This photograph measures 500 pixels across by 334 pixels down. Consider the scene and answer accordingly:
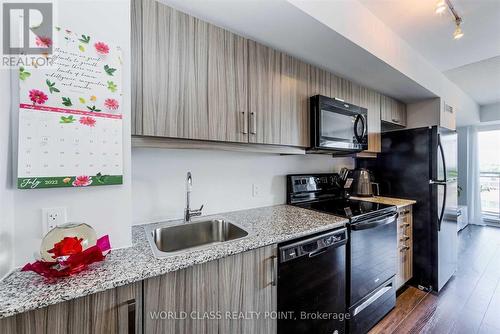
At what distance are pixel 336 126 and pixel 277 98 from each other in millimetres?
641

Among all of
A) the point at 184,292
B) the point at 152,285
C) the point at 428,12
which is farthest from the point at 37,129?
the point at 428,12

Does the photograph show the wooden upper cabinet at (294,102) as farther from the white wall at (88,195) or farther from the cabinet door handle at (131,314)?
the cabinet door handle at (131,314)

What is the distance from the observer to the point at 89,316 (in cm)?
74

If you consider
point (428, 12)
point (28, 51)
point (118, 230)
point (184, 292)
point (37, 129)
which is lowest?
point (184, 292)

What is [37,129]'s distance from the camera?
0.83 m

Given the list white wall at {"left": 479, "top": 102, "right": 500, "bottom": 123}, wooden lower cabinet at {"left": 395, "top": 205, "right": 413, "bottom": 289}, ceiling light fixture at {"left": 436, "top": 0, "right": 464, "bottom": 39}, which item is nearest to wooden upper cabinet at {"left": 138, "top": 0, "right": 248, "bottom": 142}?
ceiling light fixture at {"left": 436, "top": 0, "right": 464, "bottom": 39}

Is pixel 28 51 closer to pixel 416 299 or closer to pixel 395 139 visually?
pixel 395 139

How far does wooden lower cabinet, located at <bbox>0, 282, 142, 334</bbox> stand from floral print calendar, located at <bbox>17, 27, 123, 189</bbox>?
443mm

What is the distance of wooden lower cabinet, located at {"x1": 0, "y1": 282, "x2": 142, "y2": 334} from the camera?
0.66 meters

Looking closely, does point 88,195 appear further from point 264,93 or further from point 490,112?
point 490,112

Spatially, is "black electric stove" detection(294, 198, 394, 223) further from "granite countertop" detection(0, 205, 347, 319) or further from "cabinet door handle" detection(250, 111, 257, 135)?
"cabinet door handle" detection(250, 111, 257, 135)

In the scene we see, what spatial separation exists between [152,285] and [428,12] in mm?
2498

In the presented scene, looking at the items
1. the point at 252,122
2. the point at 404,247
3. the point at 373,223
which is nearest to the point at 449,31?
the point at 373,223

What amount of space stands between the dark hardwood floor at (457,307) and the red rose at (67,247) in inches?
84.6
